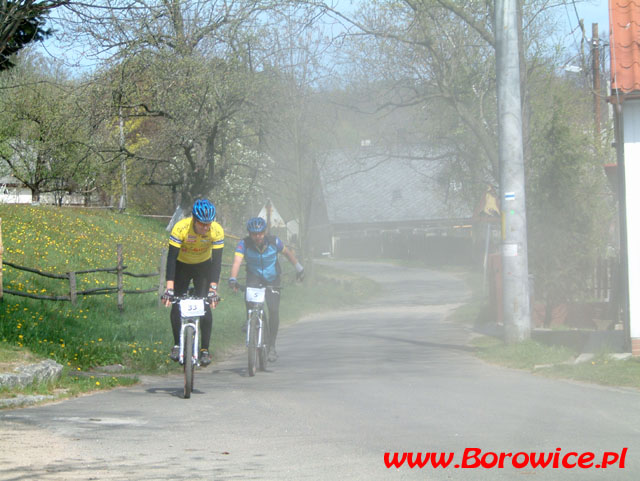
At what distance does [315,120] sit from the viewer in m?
30.8

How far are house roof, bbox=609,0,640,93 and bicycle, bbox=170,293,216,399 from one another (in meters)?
6.18

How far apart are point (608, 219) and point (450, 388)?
1211 centimetres

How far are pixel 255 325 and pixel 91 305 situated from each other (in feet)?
20.1

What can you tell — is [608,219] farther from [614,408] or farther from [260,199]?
[260,199]

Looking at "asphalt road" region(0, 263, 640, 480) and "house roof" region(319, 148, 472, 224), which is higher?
"house roof" region(319, 148, 472, 224)

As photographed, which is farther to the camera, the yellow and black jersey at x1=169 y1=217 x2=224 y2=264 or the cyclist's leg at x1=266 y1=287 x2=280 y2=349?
the cyclist's leg at x1=266 y1=287 x2=280 y2=349

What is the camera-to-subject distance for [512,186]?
1273 cm

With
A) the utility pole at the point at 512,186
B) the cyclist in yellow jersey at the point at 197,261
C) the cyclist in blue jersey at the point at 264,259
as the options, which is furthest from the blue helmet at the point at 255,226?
the utility pole at the point at 512,186

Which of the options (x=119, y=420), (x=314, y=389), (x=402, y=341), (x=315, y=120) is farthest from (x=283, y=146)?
(x=119, y=420)

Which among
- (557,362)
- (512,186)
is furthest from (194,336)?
(512,186)

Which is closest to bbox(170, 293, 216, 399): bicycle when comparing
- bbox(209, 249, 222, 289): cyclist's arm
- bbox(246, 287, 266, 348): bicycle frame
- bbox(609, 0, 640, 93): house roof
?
bbox(209, 249, 222, 289): cyclist's arm

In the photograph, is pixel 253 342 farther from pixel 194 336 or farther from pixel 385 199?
pixel 385 199

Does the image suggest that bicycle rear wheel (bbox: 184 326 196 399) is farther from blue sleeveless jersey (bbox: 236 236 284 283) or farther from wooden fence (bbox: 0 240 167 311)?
wooden fence (bbox: 0 240 167 311)

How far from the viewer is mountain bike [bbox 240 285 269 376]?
33.8 feet
